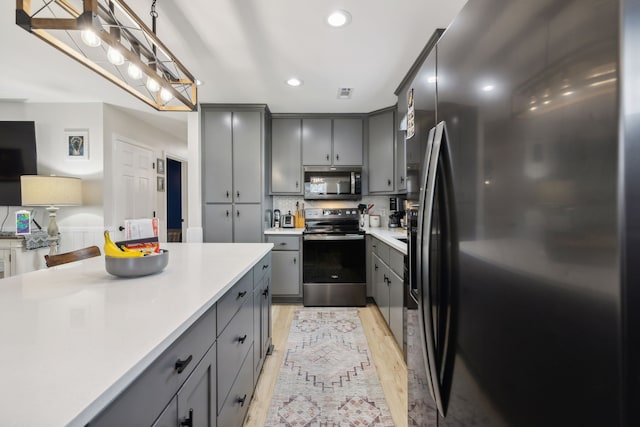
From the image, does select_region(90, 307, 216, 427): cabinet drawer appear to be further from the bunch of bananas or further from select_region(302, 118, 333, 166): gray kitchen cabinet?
select_region(302, 118, 333, 166): gray kitchen cabinet

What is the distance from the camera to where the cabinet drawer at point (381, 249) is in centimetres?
260

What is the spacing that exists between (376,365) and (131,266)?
1.79m

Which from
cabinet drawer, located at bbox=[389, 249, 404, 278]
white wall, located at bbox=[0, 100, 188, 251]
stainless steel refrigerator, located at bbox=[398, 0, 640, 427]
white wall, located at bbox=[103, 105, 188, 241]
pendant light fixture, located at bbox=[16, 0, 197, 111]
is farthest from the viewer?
white wall, located at bbox=[103, 105, 188, 241]

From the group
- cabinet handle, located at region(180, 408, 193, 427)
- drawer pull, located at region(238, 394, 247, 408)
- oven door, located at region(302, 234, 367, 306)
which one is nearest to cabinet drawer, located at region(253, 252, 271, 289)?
drawer pull, located at region(238, 394, 247, 408)

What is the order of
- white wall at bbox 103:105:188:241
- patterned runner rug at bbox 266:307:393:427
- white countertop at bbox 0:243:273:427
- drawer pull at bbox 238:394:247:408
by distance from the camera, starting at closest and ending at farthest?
Answer: 1. white countertop at bbox 0:243:273:427
2. drawer pull at bbox 238:394:247:408
3. patterned runner rug at bbox 266:307:393:427
4. white wall at bbox 103:105:188:241

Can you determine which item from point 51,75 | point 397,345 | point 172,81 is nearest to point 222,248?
point 172,81

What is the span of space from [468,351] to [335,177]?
308 cm

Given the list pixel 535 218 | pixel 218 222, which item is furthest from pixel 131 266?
pixel 218 222

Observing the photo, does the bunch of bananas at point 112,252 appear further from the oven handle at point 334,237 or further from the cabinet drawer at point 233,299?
the oven handle at point 334,237

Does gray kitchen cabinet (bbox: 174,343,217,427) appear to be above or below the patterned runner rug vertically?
above

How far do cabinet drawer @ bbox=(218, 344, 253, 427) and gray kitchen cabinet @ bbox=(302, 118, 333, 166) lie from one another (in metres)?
2.52

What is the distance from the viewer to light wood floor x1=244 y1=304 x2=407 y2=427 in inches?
64.2

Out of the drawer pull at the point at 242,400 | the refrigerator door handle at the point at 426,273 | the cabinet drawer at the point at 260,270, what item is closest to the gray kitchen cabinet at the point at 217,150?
the cabinet drawer at the point at 260,270

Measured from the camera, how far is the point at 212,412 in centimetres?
102
